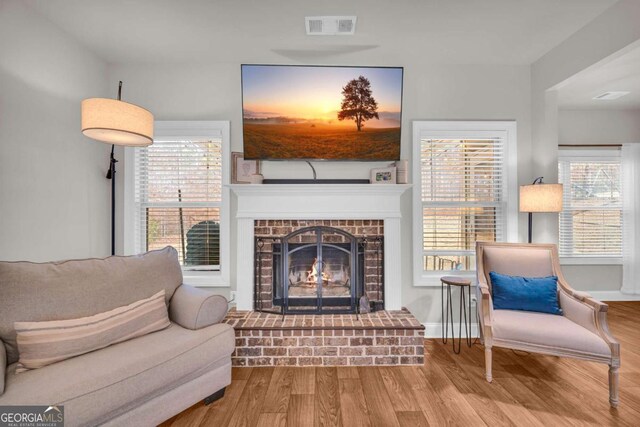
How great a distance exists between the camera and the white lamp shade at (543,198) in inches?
97.8

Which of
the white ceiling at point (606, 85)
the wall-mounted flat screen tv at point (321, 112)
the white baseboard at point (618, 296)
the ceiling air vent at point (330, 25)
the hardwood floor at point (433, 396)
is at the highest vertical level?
the ceiling air vent at point (330, 25)

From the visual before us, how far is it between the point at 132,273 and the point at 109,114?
103cm

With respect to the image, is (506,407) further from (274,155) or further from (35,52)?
(35,52)

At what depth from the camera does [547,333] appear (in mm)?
1978

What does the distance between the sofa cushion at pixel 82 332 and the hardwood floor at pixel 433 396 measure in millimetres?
592

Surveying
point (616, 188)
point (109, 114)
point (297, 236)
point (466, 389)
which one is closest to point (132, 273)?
point (109, 114)

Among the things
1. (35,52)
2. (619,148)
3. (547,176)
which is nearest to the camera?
(35,52)

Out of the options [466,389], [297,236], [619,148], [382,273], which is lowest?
[466,389]

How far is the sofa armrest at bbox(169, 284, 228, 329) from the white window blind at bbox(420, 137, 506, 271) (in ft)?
6.77

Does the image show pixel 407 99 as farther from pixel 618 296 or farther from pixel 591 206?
pixel 618 296

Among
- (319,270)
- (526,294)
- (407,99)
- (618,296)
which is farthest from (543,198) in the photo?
(618,296)

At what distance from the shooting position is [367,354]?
2406mm

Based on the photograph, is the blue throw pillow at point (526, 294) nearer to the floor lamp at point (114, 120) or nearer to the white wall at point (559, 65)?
the white wall at point (559, 65)

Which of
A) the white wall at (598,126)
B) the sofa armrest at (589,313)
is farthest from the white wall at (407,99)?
the white wall at (598,126)
